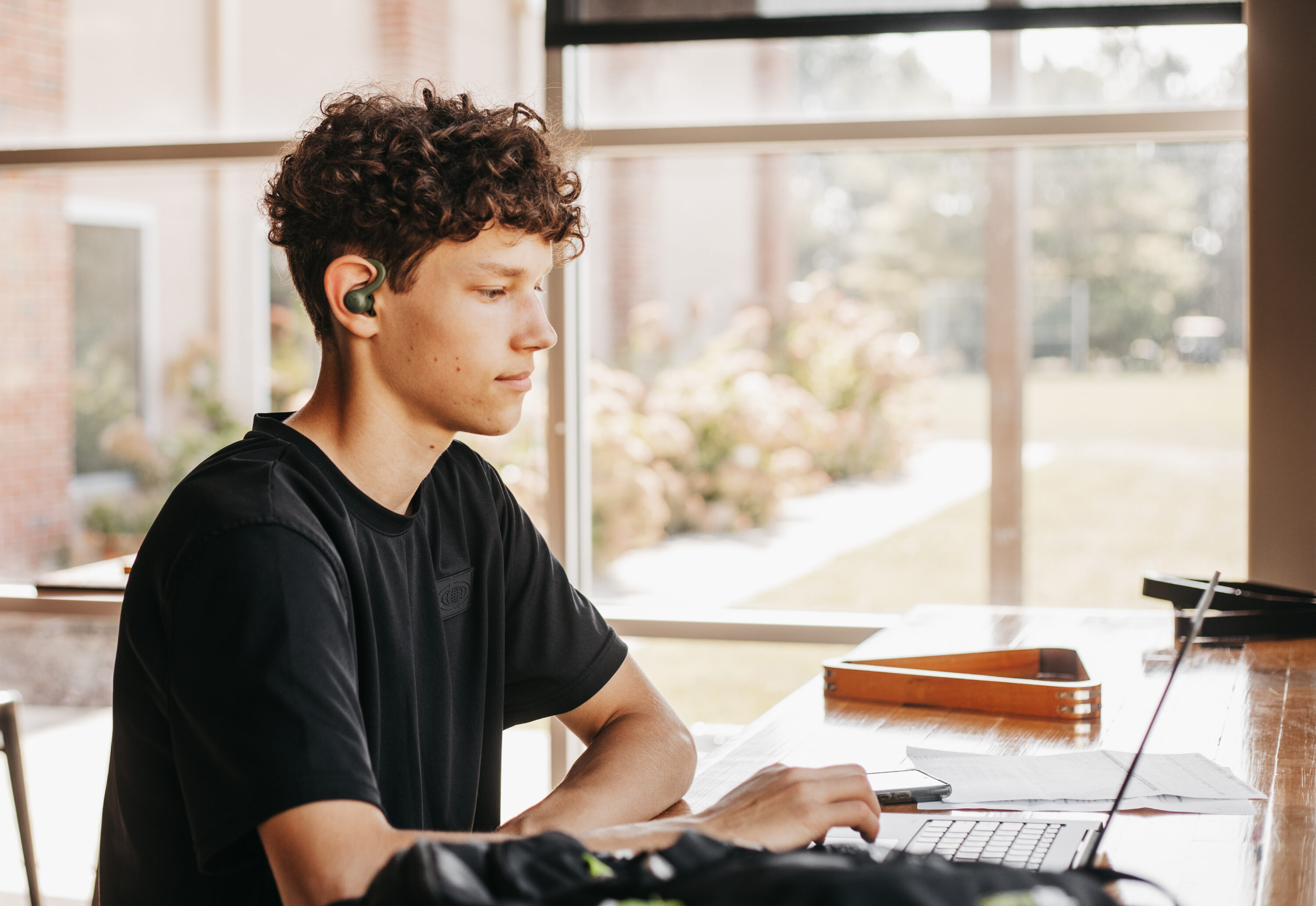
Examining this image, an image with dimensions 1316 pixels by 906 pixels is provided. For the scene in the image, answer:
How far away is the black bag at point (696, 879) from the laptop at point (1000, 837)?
254 mm

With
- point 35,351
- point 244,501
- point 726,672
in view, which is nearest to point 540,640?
point 244,501

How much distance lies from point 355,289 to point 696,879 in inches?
33.3

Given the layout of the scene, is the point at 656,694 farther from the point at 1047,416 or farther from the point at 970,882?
the point at 1047,416

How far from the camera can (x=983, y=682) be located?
6.15 feet

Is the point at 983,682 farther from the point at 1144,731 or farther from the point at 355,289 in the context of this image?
the point at 355,289

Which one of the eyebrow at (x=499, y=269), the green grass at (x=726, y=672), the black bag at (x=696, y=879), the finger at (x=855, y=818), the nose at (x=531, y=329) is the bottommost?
the green grass at (x=726, y=672)

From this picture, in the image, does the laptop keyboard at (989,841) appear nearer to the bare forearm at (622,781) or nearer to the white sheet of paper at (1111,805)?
the white sheet of paper at (1111,805)

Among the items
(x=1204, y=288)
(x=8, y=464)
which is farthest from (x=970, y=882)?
(x=8, y=464)

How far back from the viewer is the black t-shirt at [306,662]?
3.66 feet

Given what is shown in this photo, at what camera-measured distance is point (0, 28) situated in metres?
4.02

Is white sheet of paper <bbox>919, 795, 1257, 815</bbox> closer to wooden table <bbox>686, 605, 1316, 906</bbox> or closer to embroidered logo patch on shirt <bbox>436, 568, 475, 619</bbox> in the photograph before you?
wooden table <bbox>686, 605, 1316, 906</bbox>

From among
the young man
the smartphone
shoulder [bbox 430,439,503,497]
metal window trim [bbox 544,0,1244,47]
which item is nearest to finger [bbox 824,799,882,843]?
the young man

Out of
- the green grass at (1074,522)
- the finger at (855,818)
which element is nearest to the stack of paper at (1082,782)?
the finger at (855,818)

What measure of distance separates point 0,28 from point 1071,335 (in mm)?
3370
